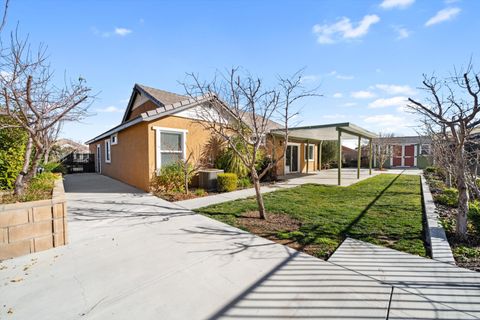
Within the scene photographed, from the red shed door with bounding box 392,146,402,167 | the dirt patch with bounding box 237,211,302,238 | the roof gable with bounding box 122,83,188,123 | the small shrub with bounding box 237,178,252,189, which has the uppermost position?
the roof gable with bounding box 122,83,188,123

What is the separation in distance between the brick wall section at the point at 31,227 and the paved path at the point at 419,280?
14.6 ft

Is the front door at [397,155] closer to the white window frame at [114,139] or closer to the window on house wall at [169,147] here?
the window on house wall at [169,147]

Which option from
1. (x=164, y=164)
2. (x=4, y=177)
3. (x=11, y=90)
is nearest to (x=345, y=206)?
(x=164, y=164)

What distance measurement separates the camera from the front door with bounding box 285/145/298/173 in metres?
16.3

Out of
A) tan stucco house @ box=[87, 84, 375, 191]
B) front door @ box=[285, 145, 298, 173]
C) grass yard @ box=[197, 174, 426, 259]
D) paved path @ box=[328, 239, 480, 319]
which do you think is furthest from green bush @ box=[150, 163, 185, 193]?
front door @ box=[285, 145, 298, 173]

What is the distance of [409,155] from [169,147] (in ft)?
92.3

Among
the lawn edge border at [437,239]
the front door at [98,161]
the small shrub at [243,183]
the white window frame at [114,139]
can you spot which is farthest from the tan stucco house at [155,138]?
the lawn edge border at [437,239]

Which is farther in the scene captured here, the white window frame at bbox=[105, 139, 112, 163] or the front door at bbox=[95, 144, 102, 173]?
the front door at bbox=[95, 144, 102, 173]

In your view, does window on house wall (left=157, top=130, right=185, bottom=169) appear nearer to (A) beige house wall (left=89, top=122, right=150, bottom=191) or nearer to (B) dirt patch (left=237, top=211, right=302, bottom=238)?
(A) beige house wall (left=89, top=122, right=150, bottom=191)

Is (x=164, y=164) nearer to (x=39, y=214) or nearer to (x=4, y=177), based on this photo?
(x=4, y=177)

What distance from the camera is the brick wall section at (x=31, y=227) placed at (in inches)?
134

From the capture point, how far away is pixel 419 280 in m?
2.77

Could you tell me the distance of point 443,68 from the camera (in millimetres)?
4996

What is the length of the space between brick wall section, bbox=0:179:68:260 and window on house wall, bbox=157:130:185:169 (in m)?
4.87
